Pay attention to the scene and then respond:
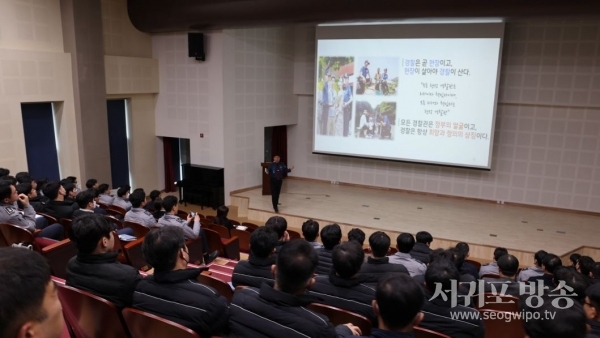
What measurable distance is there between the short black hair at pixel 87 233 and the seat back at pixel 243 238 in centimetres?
342

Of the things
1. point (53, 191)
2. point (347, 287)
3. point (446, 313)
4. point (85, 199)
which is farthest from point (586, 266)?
point (53, 191)

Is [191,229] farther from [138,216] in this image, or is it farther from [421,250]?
[421,250]

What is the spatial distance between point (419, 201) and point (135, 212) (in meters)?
6.86

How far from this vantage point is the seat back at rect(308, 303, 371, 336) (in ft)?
7.54

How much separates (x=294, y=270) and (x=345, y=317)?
561 millimetres

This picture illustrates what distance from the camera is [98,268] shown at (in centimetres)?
244

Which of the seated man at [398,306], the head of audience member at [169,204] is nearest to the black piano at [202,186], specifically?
the head of audience member at [169,204]

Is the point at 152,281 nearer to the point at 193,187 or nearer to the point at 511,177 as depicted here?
the point at 193,187

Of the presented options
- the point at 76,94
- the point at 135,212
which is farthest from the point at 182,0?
the point at 135,212

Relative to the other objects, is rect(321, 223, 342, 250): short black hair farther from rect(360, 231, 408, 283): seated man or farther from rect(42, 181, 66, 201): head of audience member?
rect(42, 181, 66, 201): head of audience member

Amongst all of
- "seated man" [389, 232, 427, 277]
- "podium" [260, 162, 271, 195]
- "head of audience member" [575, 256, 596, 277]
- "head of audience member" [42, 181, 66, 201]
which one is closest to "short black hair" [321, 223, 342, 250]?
"seated man" [389, 232, 427, 277]

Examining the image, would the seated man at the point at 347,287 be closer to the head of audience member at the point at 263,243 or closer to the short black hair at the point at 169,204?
the head of audience member at the point at 263,243

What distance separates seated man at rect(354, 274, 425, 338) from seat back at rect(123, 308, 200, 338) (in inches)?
32.9

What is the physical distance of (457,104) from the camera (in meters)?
9.38
